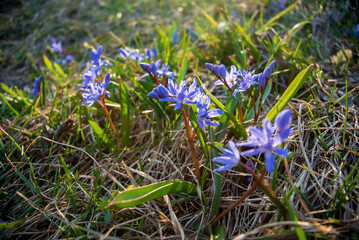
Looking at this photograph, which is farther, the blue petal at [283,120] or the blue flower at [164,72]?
the blue flower at [164,72]

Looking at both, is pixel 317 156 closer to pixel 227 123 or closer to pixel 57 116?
pixel 227 123

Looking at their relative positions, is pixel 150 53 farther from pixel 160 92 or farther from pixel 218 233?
pixel 218 233

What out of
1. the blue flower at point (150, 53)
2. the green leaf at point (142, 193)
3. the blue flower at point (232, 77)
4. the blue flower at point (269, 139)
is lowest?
the green leaf at point (142, 193)

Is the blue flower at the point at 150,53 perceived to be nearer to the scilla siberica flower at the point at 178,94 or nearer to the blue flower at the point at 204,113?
the scilla siberica flower at the point at 178,94

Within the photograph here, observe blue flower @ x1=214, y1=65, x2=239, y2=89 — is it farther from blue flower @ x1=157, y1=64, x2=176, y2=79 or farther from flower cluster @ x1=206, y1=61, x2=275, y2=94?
blue flower @ x1=157, y1=64, x2=176, y2=79

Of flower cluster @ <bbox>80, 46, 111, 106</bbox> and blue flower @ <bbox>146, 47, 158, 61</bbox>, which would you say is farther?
blue flower @ <bbox>146, 47, 158, 61</bbox>

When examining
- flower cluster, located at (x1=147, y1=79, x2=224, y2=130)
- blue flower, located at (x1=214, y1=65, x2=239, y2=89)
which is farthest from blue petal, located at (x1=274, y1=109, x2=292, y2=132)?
blue flower, located at (x1=214, y1=65, x2=239, y2=89)

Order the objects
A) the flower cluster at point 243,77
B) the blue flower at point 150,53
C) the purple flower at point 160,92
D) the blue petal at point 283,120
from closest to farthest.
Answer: the blue petal at point 283,120 → the purple flower at point 160,92 → the flower cluster at point 243,77 → the blue flower at point 150,53

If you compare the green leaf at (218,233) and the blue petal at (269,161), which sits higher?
the blue petal at (269,161)

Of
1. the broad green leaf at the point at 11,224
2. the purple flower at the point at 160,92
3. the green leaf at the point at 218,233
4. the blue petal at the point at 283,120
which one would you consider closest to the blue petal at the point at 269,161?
the blue petal at the point at 283,120

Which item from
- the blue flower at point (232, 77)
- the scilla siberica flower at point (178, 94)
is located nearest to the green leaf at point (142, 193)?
the scilla siberica flower at point (178, 94)

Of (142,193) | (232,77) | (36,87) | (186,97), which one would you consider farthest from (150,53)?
(142,193)

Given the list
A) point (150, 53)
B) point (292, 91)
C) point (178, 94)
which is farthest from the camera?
point (150, 53)

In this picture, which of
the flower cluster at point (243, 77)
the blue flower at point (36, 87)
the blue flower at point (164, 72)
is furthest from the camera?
the blue flower at point (36, 87)
